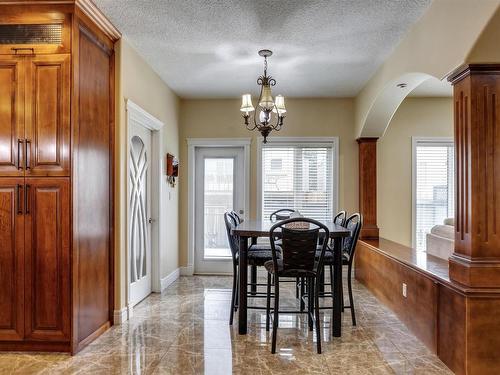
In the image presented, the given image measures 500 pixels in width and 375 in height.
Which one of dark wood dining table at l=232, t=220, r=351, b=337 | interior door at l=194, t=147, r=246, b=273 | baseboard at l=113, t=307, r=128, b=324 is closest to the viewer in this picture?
dark wood dining table at l=232, t=220, r=351, b=337

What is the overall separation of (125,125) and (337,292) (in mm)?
2541

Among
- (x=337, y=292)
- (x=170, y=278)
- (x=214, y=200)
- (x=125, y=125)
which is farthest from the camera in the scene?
(x=214, y=200)

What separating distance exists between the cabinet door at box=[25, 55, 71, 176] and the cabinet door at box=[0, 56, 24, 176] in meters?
0.06

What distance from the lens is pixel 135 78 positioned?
4.09 m

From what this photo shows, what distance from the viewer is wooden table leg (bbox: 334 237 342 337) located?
11.1ft

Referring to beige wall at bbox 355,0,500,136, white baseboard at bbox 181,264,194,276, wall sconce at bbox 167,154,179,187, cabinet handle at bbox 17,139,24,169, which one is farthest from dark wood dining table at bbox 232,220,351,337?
Result: white baseboard at bbox 181,264,194,276

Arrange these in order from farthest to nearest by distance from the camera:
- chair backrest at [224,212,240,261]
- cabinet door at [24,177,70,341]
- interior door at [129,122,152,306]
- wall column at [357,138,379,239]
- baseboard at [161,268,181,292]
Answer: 1. wall column at [357,138,379,239]
2. baseboard at [161,268,181,292]
3. interior door at [129,122,152,306]
4. chair backrest at [224,212,240,261]
5. cabinet door at [24,177,70,341]

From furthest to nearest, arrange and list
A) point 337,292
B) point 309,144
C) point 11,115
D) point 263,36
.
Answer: point 309,144 < point 263,36 < point 337,292 < point 11,115

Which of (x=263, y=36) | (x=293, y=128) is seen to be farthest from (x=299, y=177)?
(x=263, y=36)

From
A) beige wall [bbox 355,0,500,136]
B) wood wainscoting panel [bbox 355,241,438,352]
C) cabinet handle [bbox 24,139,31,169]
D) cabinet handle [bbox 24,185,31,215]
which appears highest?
beige wall [bbox 355,0,500,136]

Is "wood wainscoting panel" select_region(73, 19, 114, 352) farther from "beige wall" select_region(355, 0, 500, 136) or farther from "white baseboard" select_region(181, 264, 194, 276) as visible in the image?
"beige wall" select_region(355, 0, 500, 136)

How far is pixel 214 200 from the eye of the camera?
20.1 ft

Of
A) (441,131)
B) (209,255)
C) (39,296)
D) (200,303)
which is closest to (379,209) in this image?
(441,131)

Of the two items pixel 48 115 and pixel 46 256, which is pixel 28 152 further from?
pixel 46 256
